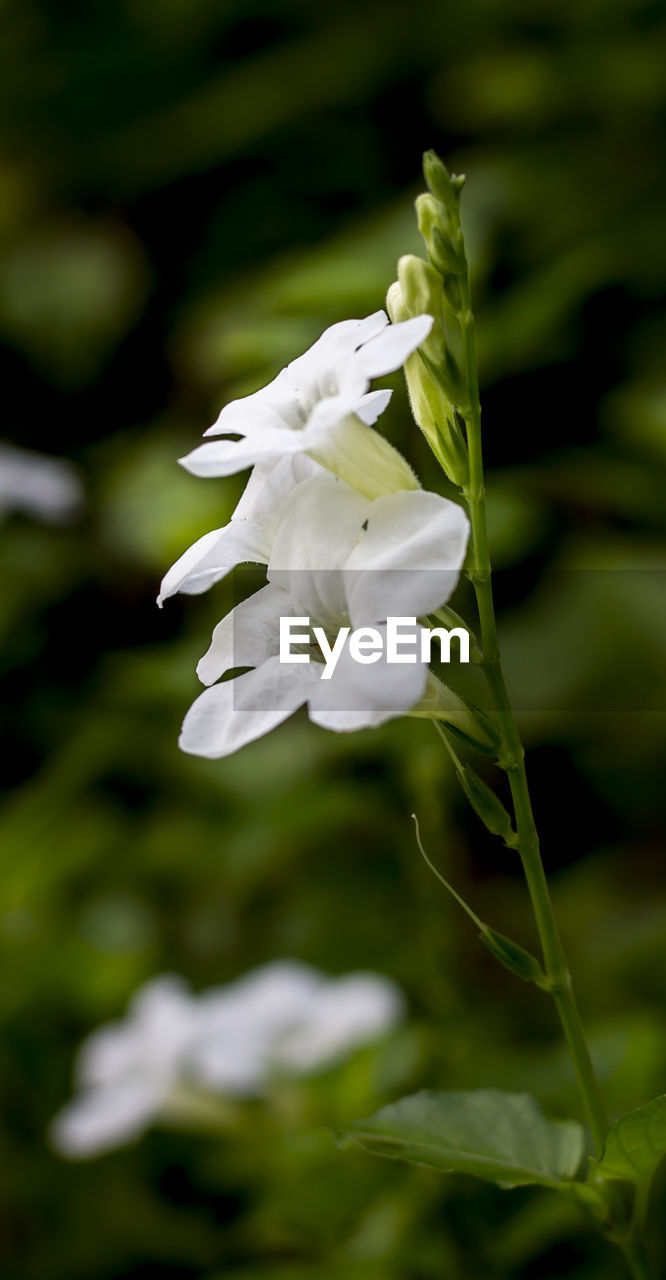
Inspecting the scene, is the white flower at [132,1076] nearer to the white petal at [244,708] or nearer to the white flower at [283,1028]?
the white flower at [283,1028]

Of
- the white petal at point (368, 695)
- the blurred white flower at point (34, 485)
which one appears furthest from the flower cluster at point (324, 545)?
the blurred white flower at point (34, 485)

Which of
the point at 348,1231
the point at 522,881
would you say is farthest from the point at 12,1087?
the point at 522,881

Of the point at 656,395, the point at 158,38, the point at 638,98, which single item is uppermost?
the point at 158,38

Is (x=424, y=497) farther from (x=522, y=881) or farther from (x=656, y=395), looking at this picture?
(x=522, y=881)

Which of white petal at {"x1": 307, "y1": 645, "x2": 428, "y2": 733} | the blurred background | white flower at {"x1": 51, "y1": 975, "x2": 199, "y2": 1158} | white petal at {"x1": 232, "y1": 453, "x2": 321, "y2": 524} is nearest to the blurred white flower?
the blurred background

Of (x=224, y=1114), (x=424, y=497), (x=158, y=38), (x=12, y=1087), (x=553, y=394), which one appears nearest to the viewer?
(x=424, y=497)

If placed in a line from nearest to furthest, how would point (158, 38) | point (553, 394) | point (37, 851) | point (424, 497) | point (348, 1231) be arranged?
point (424, 497)
point (348, 1231)
point (37, 851)
point (553, 394)
point (158, 38)

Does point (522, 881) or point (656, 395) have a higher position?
point (656, 395)

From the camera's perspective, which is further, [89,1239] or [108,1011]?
[108,1011]
